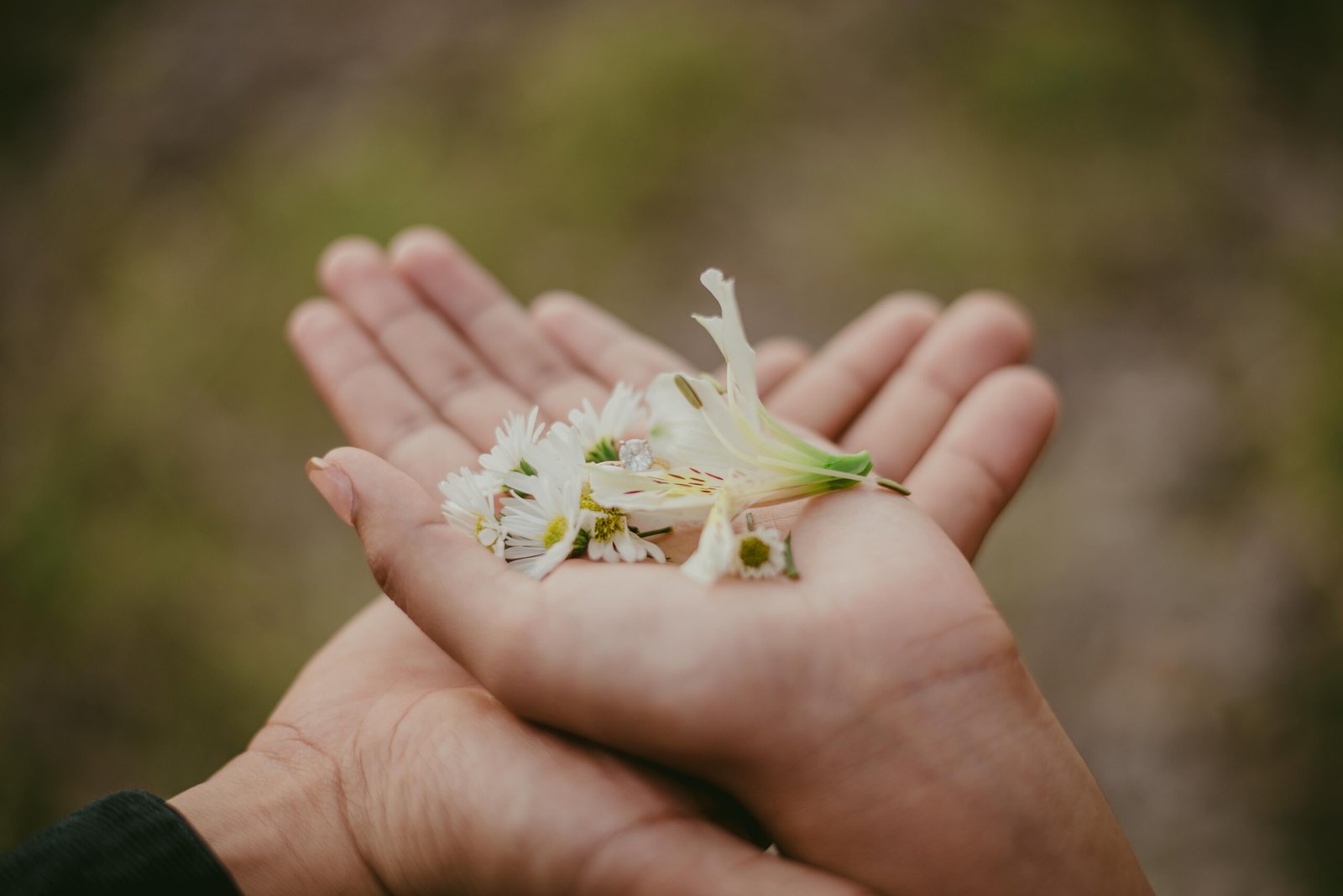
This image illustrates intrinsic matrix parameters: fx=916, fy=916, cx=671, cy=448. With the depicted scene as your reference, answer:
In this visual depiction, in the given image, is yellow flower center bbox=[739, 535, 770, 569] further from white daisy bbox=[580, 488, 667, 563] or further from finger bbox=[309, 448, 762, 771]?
white daisy bbox=[580, 488, 667, 563]

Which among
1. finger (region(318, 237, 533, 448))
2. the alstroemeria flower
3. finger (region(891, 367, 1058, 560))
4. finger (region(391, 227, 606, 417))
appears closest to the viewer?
the alstroemeria flower

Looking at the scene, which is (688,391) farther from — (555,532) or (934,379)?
(934,379)

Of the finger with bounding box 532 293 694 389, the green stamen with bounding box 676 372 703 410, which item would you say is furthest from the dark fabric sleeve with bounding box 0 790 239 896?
the finger with bounding box 532 293 694 389

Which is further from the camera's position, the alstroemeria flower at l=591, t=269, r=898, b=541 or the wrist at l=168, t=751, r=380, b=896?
the alstroemeria flower at l=591, t=269, r=898, b=541

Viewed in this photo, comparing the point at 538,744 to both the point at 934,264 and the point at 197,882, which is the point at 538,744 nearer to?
the point at 197,882

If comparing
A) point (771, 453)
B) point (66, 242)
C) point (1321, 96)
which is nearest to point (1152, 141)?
point (1321, 96)
